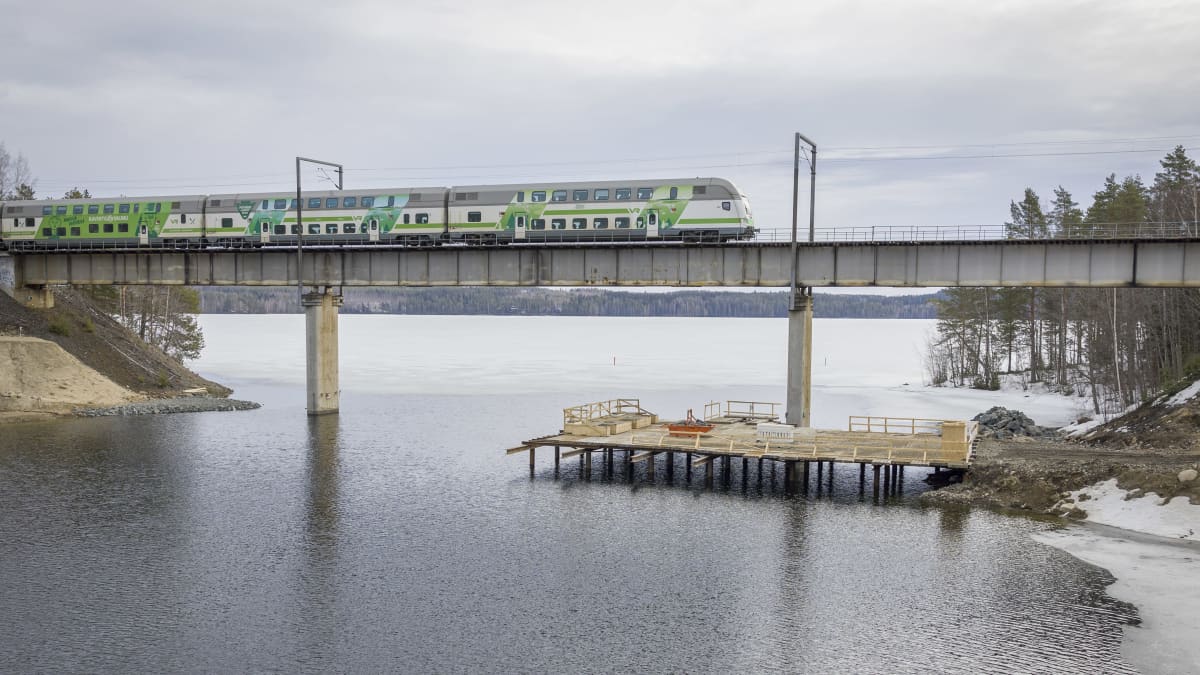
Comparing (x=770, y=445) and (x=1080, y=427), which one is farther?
(x=1080, y=427)

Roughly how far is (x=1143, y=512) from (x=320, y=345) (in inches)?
1888

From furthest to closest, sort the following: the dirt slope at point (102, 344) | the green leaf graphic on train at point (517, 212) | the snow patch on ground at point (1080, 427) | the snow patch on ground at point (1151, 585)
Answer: the dirt slope at point (102, 344), the green leaf graphic on train at point (517, 212), the snow patch on ground at point (1080, 427), the snow patch on ground at point (1151, 585)

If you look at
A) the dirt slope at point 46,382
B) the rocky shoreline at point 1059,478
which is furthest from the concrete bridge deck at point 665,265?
the rocky shoreline at point 1059,478

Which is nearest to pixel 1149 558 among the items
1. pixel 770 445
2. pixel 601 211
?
pixel 770 445

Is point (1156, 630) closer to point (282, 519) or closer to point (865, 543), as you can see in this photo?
point (865, 543)

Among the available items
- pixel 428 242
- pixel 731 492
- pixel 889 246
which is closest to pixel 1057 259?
pixel 889 246

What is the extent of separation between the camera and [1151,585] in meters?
25.9

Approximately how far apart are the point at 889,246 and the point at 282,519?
106 ft

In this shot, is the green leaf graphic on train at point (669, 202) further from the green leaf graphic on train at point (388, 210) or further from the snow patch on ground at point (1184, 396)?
the snow patch on ground at point (1184, 396)

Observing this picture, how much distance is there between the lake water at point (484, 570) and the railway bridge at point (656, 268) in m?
11.1

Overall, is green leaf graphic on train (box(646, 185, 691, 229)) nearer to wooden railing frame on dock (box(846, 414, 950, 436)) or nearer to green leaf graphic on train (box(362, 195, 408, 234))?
wooden railing frame on dock (box(846, 414, 950, 436))

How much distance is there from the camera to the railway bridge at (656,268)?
4481 cm

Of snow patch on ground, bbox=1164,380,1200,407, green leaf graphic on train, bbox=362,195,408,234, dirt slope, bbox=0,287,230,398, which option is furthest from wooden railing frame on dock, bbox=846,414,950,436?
dirt slope, bbox=0,287,230,398

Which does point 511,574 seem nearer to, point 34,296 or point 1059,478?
point 1059,478
